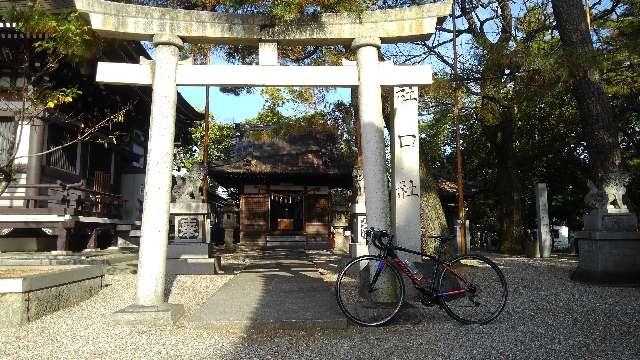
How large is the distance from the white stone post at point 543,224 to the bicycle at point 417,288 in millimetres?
11620

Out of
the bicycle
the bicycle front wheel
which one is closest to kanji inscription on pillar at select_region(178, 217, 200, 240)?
the bicycle front wheel

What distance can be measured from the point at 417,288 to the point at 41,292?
4700 mm

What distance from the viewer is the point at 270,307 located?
5844mm

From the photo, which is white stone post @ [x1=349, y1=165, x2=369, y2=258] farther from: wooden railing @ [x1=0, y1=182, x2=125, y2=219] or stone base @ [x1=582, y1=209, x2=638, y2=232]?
wooden railing @ [x1=0, y1=182, x2=125, y2=219]

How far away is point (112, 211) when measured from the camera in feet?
45.5

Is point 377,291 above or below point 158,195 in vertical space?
below

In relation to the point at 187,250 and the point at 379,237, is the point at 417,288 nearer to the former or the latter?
the point at 379,237

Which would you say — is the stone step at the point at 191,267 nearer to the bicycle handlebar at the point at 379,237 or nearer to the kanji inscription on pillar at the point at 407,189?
the kanji inscription on pillar at the point at 407,189

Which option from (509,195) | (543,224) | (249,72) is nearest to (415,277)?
(249,72)

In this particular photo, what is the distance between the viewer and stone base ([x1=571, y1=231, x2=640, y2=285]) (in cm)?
832

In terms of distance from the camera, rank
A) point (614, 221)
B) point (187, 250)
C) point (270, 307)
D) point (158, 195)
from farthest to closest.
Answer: point (187, 250) → point (614, 221) → point (270, 307) → point (158, 195)

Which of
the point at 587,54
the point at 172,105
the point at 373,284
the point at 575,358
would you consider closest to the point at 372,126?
the point at 373,284

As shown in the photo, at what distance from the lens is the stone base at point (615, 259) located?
8320 mm

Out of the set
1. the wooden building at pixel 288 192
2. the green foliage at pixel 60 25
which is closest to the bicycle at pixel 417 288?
the green foliage at pixel 60 25
